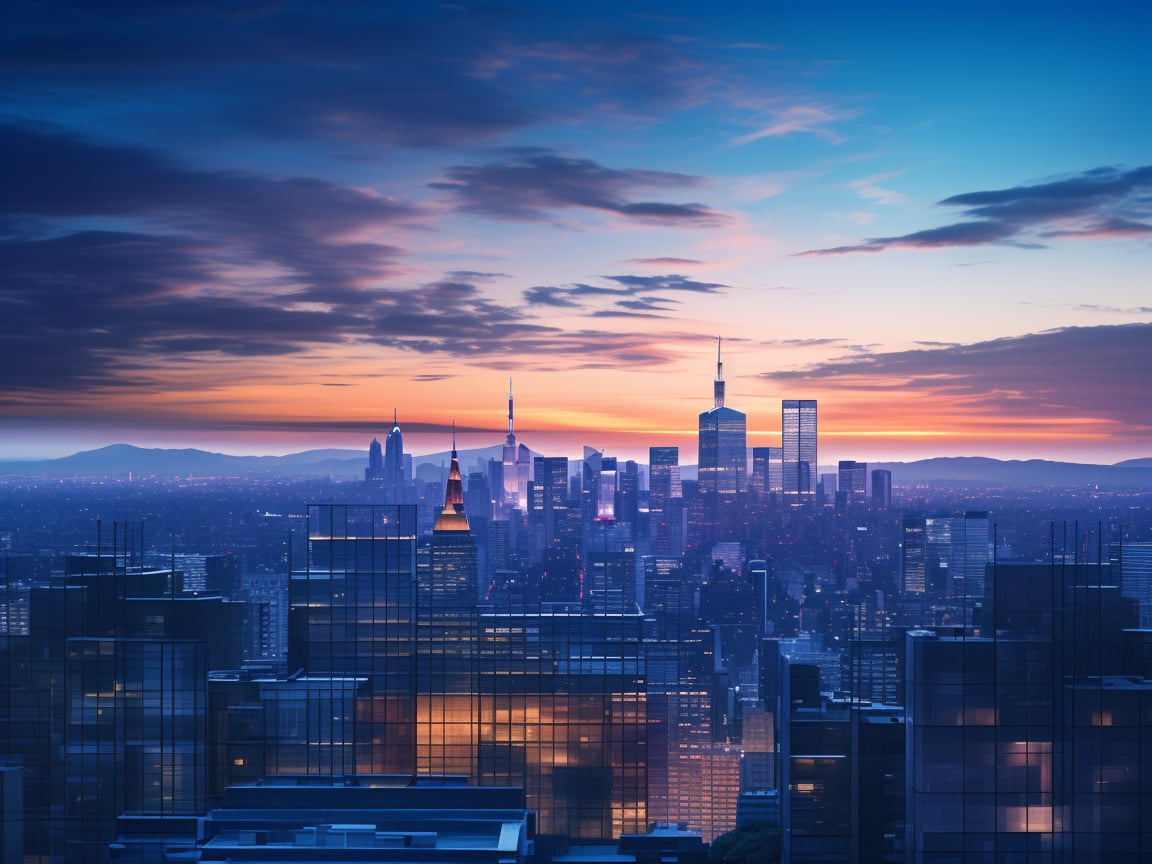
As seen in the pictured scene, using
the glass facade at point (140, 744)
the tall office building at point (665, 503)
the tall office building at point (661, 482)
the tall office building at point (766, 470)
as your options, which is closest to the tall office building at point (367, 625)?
the glass facade at point (140, 744)

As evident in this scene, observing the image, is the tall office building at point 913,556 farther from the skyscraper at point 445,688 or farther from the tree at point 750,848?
Answer: the tree at point 750,848

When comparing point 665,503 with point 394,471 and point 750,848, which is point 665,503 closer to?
point 394,471

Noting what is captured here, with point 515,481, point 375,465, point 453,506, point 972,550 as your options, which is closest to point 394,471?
point 375,465

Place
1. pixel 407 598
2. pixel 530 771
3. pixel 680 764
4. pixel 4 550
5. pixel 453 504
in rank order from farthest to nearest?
pixel 453 504 → pixel 680 764 → pixel 4 550 → pixel 407 598 → pixel 530 771

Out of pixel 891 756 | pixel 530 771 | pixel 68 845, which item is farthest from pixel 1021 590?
pixel 68 845

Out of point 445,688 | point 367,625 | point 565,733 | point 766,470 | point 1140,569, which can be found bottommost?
point 565,733

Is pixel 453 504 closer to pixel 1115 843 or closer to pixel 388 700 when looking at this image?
pixel 388 700

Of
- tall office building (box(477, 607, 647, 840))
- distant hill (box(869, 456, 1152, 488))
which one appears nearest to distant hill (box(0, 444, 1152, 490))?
distant hill (box(869, 456, 1152, 488))
